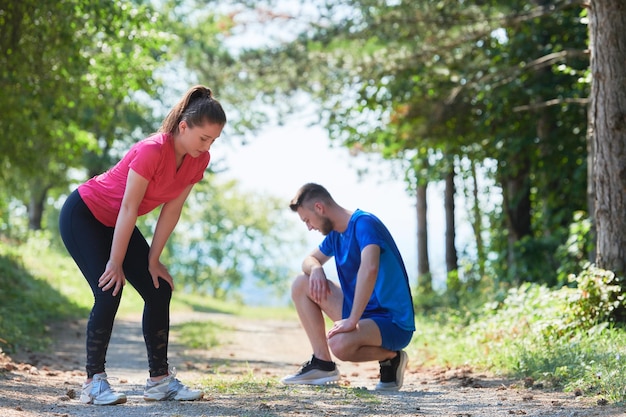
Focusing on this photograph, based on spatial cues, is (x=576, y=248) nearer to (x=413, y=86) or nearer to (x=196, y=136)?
(x=413, y=86)

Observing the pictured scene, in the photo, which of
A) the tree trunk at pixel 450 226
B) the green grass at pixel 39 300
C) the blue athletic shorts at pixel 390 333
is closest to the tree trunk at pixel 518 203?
the tree trunk at pixel 450 226

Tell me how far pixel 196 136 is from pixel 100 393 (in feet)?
5.28

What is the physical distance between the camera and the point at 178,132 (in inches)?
195

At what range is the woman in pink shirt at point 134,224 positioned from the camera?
4.82 metres

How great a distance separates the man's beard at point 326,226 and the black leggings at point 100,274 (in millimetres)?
1403

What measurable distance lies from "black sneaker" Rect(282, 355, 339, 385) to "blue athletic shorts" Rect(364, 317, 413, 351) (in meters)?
0.53

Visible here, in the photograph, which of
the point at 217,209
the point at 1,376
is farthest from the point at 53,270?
the point at 217,209

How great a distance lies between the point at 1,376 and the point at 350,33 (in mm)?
8834

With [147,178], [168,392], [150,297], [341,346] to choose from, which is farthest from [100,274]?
[341,346]

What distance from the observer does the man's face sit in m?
6.00

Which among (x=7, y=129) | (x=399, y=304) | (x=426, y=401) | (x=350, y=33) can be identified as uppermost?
(x=350, y=33)

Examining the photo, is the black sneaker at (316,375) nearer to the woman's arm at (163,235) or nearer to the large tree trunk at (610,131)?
the woman's arm at (163,235)

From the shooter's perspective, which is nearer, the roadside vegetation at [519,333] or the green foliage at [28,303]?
the roadside vegetation at [519,333]

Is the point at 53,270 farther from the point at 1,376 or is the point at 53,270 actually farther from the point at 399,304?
the point at 399,304
